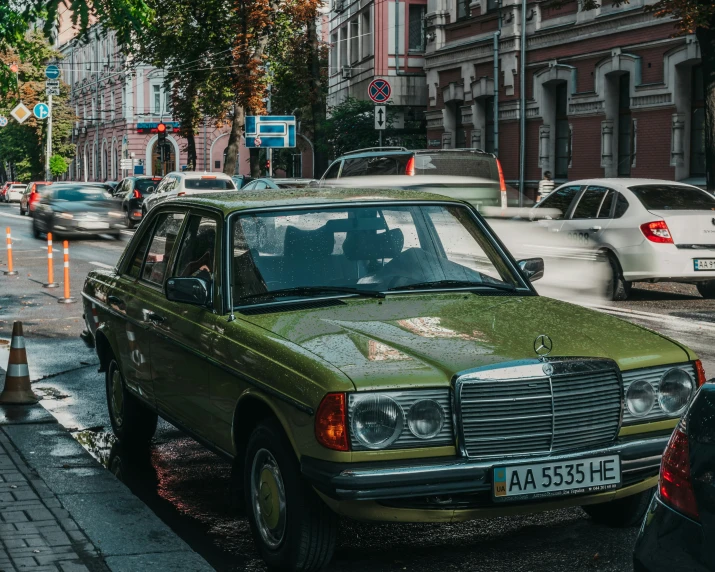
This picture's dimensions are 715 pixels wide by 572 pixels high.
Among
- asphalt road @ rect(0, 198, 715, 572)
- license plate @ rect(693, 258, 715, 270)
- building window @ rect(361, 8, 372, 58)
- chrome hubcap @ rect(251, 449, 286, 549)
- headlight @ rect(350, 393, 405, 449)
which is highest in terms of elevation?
building window @ rect(361, 8, 372, 58)

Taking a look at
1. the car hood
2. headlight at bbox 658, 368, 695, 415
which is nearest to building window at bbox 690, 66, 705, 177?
the car hood

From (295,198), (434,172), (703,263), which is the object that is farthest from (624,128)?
(295,198)

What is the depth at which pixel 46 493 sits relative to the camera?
5.97 meters

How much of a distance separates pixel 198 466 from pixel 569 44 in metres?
26.1

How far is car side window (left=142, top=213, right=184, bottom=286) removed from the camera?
653cm

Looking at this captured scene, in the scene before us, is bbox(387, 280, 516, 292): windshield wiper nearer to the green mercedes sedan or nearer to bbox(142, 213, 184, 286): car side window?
the green mercedes sedan

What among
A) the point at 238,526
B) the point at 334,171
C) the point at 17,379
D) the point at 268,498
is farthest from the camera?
the point at 334,171

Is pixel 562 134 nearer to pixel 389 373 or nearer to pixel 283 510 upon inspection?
pixel 283 510

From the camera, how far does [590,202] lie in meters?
15.7

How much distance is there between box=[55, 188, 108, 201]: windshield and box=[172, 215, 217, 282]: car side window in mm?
25691

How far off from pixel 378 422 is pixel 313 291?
4.05ft

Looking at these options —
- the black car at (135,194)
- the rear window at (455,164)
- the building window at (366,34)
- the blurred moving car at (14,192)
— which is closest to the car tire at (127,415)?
the rear window at (455,164)

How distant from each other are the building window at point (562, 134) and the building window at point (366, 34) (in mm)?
14977

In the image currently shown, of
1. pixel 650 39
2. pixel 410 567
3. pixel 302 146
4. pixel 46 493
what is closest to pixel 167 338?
pixel 46 493
